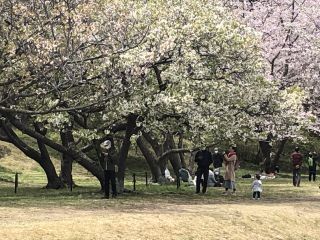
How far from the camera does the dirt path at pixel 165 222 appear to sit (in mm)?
14141

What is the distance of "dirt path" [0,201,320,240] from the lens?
46.4 ft

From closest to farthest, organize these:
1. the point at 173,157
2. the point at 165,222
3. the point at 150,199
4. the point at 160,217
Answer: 1. the point at 165,222
2. the point at 160,217
3. the point at 150,199
4. the point at 173,157

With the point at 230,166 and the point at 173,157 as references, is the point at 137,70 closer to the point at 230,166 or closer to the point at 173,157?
the point at 230,166

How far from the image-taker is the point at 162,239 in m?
14.5

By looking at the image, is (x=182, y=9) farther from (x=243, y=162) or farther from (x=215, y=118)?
(x=243, y=162)

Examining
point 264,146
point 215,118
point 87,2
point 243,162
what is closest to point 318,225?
point 215,118

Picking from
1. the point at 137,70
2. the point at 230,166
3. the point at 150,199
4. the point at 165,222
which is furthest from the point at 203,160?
the point at 165,222

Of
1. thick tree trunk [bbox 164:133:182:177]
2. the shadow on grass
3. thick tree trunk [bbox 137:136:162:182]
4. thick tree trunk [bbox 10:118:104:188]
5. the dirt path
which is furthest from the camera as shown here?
thick tree trunk [bbox 164:133:182:177]

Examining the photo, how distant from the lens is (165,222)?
15.7 metres

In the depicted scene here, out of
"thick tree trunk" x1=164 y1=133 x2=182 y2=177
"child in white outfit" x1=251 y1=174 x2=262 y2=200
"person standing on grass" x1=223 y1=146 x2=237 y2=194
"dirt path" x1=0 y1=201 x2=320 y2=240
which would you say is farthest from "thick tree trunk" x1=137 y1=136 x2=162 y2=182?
"dirt path" x1=0 y1=201 x2=320 y2=240

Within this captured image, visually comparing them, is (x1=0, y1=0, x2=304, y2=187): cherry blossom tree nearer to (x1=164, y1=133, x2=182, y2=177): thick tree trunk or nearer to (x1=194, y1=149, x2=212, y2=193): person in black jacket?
(x1=194, y1=149, x2=212, y2=193): person in black jacket

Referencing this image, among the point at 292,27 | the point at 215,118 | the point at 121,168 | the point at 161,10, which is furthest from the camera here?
the point at 292,27

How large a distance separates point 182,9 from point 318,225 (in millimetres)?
8880

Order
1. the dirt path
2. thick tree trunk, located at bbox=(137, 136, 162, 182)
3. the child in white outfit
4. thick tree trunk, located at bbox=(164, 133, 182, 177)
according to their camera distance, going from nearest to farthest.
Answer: the dirt path
the child in white outfit
thick tree trunk, located at bbox=(137, 136, 162, 182)
thick tree trunk, located at bbox=(164, 133, 182, 177)
